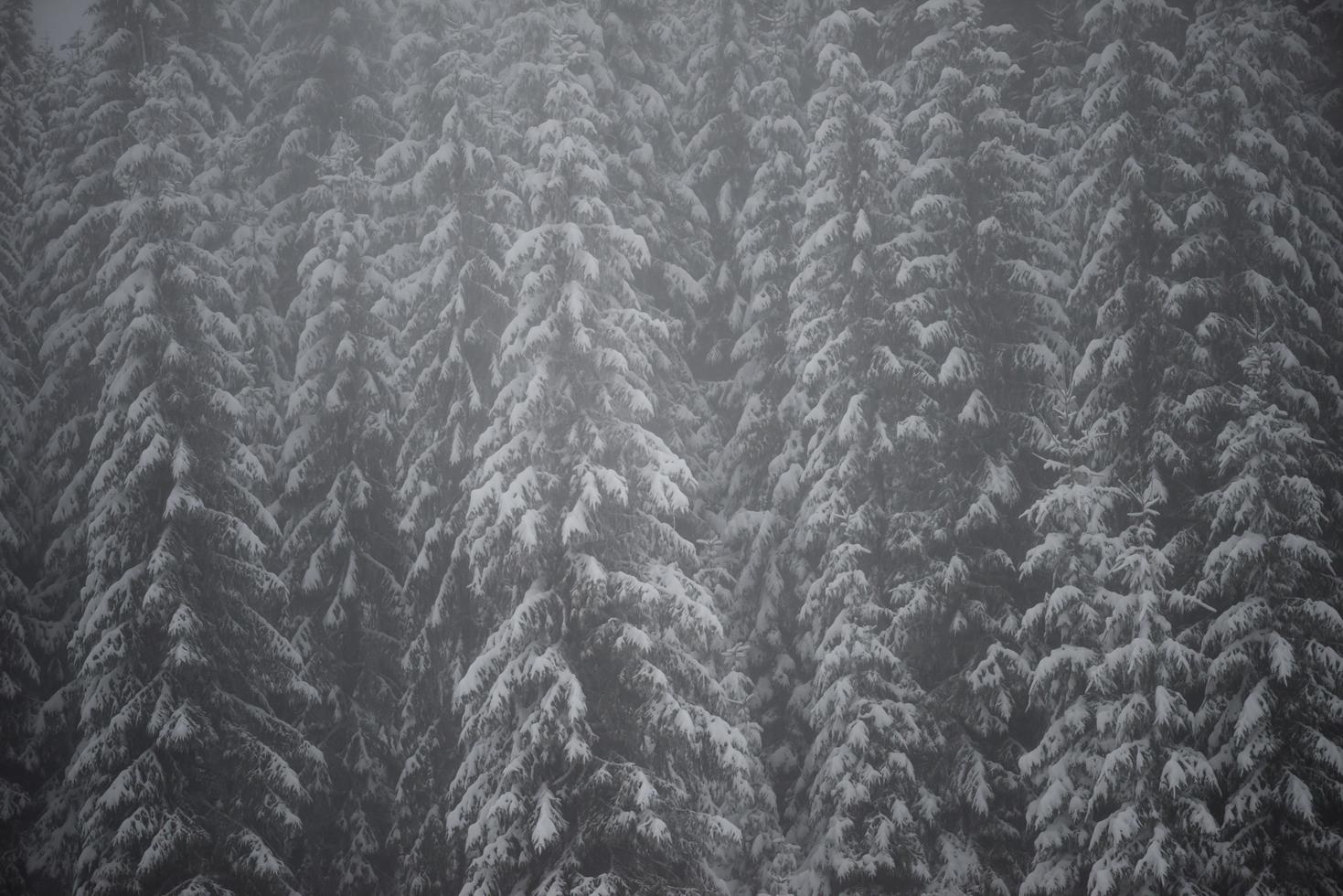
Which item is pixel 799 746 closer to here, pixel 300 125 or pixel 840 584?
pixel 840 584

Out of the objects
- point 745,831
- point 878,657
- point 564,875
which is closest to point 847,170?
point 878,657

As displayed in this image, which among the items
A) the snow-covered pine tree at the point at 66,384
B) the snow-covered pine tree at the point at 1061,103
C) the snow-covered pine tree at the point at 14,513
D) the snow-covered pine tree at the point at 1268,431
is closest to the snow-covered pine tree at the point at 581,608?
the snow-covered pine tree at the point at 1268,431

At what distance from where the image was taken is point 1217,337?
1738 cm

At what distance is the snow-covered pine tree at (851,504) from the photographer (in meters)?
16.7

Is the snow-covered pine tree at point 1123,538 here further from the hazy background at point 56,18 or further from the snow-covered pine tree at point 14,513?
the hazy background at point 56,18

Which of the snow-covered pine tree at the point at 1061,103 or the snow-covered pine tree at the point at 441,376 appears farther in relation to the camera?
the snow-covered pine tree at the point at 1061,103

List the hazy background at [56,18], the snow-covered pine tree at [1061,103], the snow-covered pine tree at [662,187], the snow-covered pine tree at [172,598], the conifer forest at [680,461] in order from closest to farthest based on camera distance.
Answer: the conifer forest at [680,461] < the snow-covered pine tree at [172,598] < the snow-covered pine tree at [1061,103] < the snow-covered pine tree at [662,187] < the hazy background at [56,18]

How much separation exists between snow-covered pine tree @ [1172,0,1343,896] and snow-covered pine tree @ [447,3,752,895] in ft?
22.3

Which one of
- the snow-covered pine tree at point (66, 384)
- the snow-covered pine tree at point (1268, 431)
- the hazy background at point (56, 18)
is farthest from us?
the hazy background at point (56, 18)

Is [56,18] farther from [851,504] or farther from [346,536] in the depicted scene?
[851,504]

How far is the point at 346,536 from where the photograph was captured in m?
20.2

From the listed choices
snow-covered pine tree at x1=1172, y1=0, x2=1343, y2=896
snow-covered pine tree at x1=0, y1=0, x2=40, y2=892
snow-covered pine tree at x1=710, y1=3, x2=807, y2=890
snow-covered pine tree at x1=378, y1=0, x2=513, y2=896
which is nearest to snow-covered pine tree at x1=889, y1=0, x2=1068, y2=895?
snow-covered pine tree at x1=710, y1=3, x2=807, y2=890

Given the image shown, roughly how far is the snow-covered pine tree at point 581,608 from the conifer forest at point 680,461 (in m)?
0.08

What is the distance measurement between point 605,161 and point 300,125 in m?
7.14
